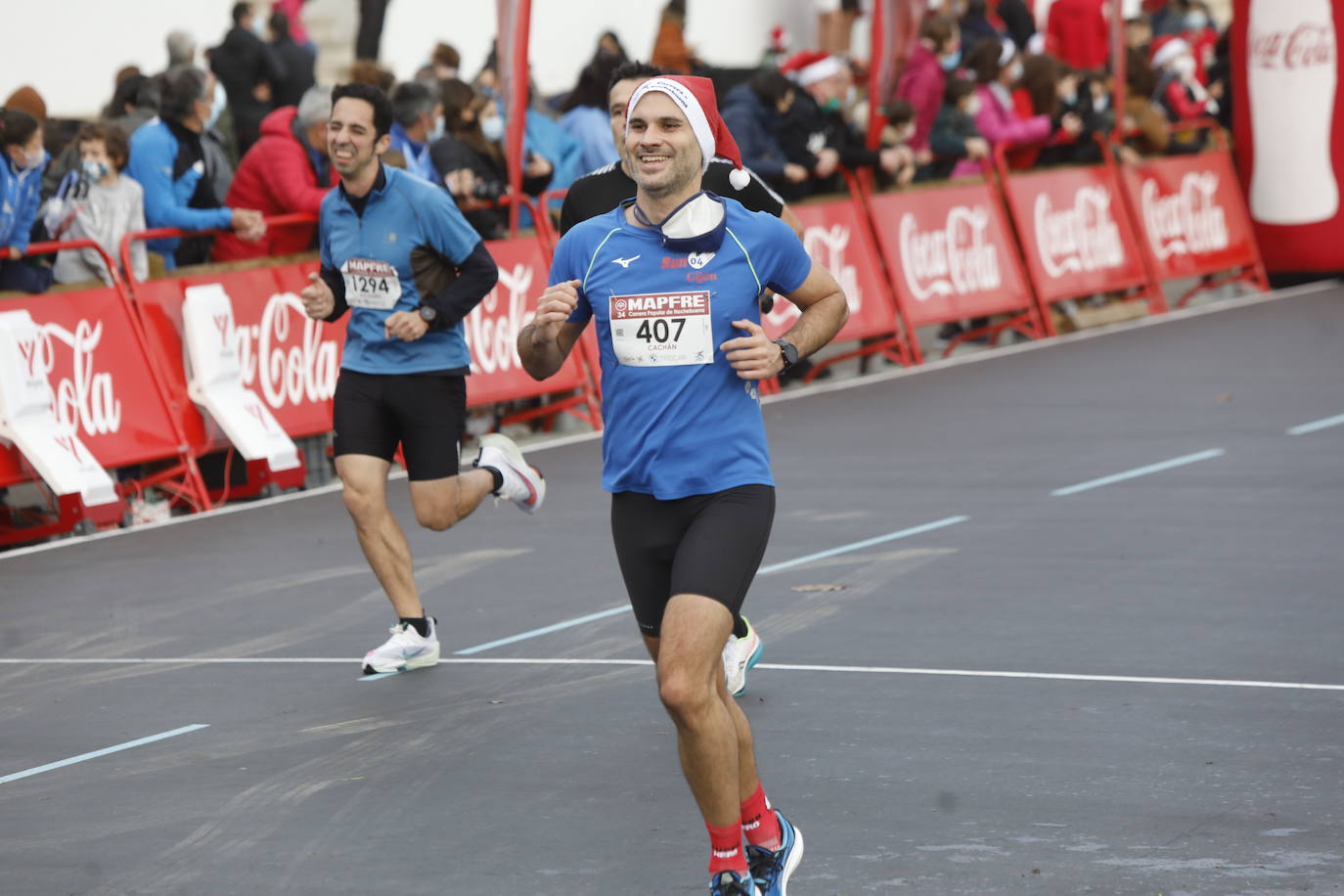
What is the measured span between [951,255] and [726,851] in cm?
1356

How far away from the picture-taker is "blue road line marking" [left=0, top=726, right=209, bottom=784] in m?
7.11

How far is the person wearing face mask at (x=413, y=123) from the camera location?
1430cm

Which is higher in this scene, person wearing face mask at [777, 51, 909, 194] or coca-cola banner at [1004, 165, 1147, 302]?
person wearing face mask at [777, 51, 909, 194]

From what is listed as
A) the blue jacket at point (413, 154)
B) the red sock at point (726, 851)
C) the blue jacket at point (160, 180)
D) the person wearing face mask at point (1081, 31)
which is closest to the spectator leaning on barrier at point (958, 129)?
the blue jacket at point (413, 154)

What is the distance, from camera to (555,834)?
20.1ft

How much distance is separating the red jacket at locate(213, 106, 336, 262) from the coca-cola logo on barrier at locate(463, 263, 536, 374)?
1295 millimetres

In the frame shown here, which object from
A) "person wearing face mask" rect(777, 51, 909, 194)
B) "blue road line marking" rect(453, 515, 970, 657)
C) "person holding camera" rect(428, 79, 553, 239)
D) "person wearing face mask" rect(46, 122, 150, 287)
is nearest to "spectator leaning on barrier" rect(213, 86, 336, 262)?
"person wearing face mask" rect(46, 122, 150, 287)

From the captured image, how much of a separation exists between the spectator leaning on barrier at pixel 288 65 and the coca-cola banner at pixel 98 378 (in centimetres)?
647

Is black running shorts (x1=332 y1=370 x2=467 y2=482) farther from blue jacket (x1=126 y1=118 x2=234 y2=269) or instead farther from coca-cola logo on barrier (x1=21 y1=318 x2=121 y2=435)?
blue jacket (x1=126 y1=118 x2=234 y2=269)

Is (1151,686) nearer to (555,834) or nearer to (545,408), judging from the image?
(555,834)

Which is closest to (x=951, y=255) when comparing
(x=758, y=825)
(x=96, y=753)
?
(x=96, y=753)

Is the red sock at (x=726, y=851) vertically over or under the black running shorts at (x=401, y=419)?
under

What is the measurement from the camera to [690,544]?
18.1ft

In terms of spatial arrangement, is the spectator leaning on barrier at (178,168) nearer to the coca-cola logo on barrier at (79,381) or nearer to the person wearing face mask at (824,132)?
the coca-cola logo on barrier at (79,381)
